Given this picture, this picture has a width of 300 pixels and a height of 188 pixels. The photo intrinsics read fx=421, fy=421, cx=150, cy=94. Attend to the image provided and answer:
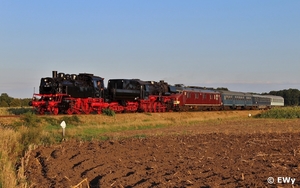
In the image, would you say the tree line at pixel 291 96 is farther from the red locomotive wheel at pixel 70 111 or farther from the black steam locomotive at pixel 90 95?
the red locomotive wheel at pixel 70 111

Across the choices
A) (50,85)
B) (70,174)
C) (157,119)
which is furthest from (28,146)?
(157,119)

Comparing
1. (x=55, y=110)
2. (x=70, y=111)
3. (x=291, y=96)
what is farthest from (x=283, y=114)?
(x=291, y=96)

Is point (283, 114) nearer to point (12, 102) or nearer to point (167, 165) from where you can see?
point (167, 165)

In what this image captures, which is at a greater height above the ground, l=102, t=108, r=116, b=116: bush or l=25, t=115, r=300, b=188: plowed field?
l=102, t=108, r=116, b=116: bush

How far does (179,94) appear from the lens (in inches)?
2005

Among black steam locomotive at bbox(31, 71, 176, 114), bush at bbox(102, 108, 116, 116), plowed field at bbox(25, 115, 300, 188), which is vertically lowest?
plowed field at bbox(25, 115, 300, 188)

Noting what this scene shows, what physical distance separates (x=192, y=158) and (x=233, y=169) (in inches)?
94.5

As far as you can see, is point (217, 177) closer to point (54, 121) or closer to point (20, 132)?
point (20, 132)

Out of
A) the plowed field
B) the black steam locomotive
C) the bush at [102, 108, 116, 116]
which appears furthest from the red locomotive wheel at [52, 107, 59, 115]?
the plowed field

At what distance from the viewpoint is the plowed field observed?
391 inches

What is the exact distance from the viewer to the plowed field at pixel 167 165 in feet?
32.6

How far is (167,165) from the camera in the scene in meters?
12.3

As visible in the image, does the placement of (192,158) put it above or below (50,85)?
below

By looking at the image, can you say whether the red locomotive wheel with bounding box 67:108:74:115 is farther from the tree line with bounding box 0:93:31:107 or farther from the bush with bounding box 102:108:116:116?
the tree line with bounding box 0:93:31:107
